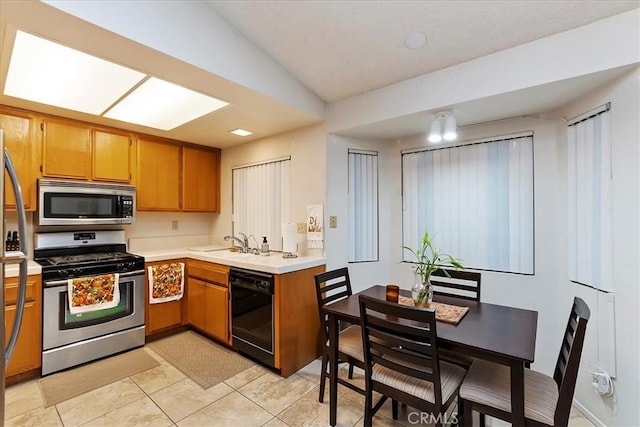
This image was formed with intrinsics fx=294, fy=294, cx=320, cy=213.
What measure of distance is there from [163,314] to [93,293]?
747 millimetres

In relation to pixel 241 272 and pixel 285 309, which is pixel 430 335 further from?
pixel 241 272

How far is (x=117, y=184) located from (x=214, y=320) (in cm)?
178

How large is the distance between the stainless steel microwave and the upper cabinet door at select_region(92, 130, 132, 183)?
0.35 ft

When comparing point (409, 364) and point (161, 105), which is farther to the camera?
point (161, 105)

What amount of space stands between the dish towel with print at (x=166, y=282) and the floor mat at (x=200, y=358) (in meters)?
0.45

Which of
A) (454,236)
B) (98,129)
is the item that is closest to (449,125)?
(454,236)

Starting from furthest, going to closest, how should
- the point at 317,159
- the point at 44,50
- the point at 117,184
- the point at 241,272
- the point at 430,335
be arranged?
1. the point at 117,184
2. the point at 317,159
3. the point at 241,272
4. the point at 44,50
5. the point at 430,335

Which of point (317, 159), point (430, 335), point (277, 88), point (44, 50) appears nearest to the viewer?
point (430, 335)

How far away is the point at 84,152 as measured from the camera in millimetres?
2914

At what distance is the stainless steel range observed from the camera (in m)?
2.44

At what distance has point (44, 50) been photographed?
6.01 feet

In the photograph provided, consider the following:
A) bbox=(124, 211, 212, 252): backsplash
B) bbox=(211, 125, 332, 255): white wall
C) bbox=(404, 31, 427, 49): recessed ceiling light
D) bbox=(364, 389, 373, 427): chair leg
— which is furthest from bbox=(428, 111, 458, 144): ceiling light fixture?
bbox=(124, 211, 212, 252): backsplash

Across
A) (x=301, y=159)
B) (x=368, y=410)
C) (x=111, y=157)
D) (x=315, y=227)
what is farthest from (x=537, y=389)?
(x=111, y=157)

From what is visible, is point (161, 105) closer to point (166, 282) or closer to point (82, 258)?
point (82, 258)
